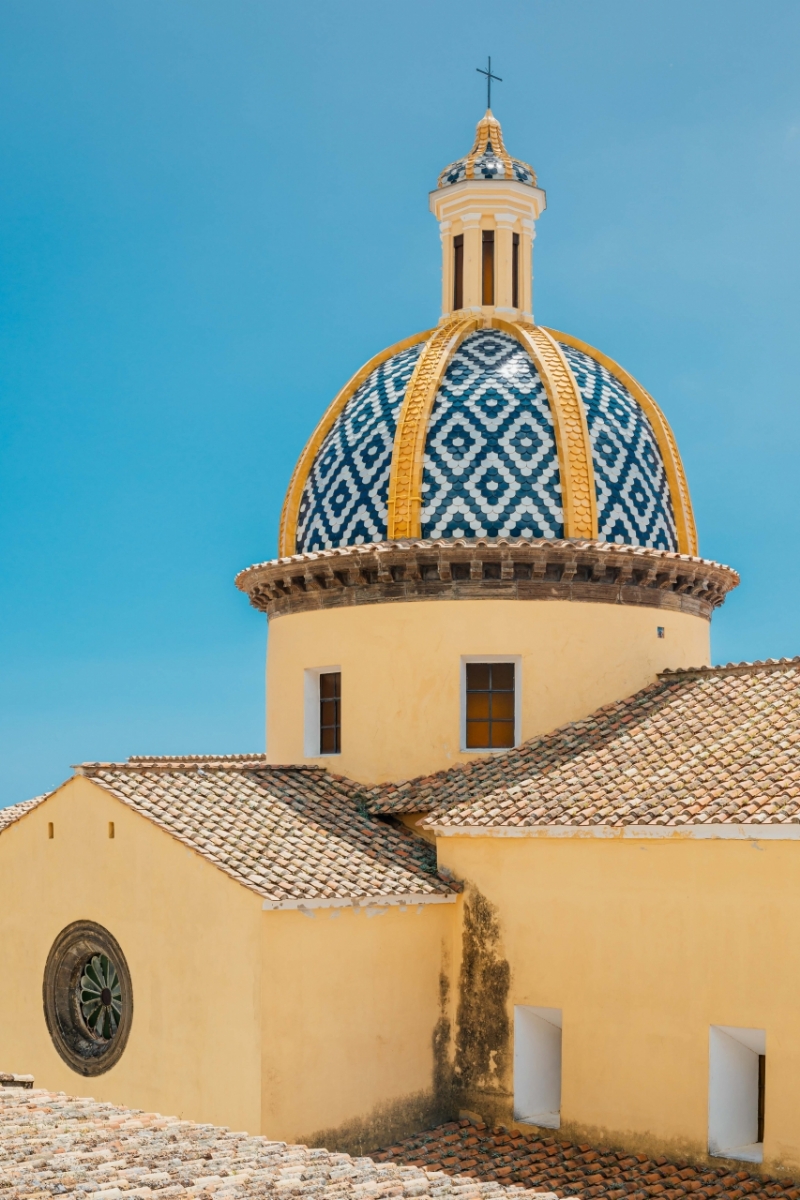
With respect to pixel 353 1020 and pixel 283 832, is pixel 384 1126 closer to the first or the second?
pixel 353 1020

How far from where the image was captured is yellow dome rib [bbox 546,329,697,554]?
16047 mm

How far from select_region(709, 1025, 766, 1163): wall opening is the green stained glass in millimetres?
5166

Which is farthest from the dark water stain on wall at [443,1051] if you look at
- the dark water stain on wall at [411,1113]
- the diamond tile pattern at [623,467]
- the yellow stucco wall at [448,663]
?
the diamond tile pattern at [623,467]

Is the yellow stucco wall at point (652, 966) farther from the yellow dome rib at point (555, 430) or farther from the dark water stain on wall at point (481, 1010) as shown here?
the yellow dome rib at point (555, 430)

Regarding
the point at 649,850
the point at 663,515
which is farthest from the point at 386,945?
the point at 663,515

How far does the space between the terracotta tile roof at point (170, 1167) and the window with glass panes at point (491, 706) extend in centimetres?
612

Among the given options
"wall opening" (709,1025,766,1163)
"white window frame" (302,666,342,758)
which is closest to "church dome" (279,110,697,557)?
"white window frame" (302,666,342,758)

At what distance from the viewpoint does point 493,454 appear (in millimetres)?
14891

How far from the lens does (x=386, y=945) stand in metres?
12.3

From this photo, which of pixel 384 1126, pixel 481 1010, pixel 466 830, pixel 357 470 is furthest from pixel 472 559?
pixel 384 1126

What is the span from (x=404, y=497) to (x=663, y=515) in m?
3.03

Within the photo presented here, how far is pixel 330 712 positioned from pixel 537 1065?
4440 mm

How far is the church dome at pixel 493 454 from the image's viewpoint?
14.7 meters

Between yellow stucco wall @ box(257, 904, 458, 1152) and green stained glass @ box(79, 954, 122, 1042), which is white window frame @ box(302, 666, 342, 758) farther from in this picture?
green stained glass @ box(79, 954, 122, 1042)
